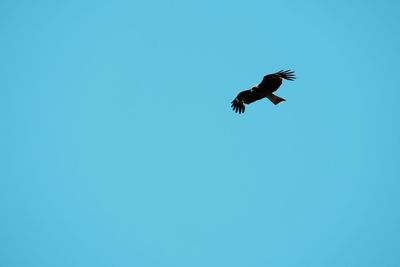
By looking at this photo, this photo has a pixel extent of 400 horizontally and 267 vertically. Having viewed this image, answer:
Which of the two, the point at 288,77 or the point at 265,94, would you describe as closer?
the point at 288,77

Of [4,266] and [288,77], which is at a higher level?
[4,266]

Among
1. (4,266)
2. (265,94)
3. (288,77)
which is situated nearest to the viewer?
(288,77)

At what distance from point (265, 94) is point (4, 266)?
153 meters

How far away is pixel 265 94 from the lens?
21.2 m

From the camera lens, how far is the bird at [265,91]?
20141mm

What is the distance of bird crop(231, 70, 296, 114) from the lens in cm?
2014

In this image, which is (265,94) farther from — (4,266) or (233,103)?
(4,266)

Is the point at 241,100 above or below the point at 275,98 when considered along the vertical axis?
above

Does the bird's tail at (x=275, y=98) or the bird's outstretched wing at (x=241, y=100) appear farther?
the bird's outstretched wing at (x=241, y=100)

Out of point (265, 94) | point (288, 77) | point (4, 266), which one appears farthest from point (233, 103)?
point (4, 266)

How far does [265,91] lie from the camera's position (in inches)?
827

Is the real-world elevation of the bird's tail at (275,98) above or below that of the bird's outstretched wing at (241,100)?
below

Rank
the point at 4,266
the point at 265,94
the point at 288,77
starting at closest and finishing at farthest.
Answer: the point at 288,77 < the point at 265,94 < the point at 4,266

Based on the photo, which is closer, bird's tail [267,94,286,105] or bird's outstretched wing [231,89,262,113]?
bird's tail [267,94,286,105]
